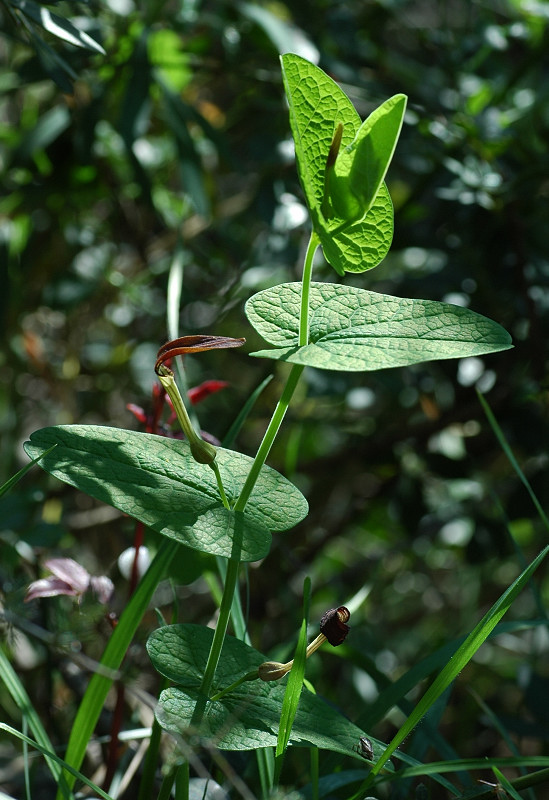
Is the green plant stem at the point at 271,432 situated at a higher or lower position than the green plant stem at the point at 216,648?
higher

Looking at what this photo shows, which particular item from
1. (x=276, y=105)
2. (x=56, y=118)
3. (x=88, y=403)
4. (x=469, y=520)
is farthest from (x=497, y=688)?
(x=56, y=118)

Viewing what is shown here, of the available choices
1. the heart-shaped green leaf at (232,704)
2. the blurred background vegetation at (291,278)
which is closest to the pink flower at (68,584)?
the blurred background vegetation at (291,278)

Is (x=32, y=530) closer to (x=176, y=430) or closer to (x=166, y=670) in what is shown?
(x=176, y=430)

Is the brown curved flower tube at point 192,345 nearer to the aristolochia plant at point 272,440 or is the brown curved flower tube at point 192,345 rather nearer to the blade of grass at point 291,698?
the aristolochia plant at point 272,440

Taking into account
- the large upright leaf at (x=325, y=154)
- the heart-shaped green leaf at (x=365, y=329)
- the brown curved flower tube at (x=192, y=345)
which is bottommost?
the brown curved flower tube at (x=192, y=345)

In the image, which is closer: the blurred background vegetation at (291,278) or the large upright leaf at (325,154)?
the large upright leaf at (325,154)

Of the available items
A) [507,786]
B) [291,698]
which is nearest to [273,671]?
[291,698]

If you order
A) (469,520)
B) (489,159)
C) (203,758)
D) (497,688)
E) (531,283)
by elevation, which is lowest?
(497,688)
